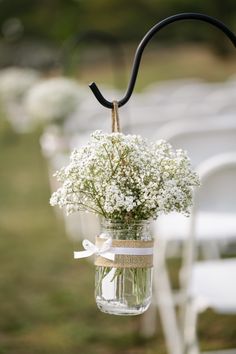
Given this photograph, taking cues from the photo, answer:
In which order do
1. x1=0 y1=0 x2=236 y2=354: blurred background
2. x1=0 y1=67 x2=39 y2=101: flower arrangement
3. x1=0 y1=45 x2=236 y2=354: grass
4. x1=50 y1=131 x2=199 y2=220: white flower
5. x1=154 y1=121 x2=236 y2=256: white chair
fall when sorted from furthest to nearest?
x1=0 y1=67 x2=39 y2=101: flower arrangement, x1=0 y1=45 x2=236 y2=354: grass, x1=0 y1=0 x2=236 y2=354: blurred background, x1=154 y1=121 x2=236 y2=256: white chair, x1=50 y1=131 x2=199 y2=220: white flower

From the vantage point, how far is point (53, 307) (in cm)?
559

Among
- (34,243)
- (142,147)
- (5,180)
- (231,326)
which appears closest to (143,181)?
(142,147)

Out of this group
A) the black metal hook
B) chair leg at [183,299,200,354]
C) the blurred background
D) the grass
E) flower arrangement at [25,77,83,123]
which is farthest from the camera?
flower arrangement at [25,77,83,123]

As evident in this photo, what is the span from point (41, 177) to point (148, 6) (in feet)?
35.2

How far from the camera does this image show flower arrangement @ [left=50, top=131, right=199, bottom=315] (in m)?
2.05

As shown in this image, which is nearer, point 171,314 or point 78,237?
point 171,314

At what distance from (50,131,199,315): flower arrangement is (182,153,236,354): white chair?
3.82ft

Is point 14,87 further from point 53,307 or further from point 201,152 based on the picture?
point 201,152

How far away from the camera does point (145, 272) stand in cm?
211

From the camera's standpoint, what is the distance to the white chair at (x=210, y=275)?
10.7ft

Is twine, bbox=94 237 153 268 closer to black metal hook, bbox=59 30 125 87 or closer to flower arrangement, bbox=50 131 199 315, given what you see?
flower arrangement, bbox=50 131 199 315

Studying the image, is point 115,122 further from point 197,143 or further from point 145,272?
point 197,143

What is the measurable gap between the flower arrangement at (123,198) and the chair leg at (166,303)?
168cm

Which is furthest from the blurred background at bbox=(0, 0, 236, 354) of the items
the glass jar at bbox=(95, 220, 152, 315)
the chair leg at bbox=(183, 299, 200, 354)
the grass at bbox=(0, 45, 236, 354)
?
the glass jar at bbox=(95, 220, 152, 315)
